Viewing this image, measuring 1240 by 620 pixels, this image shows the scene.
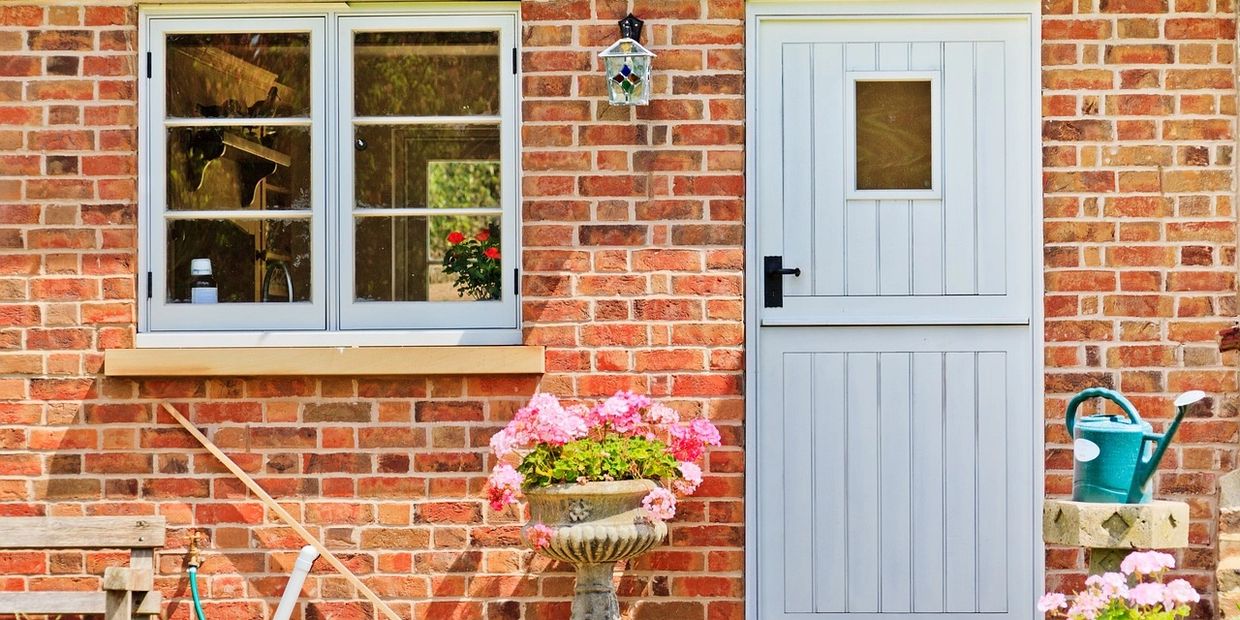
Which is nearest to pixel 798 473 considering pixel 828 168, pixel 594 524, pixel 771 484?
pixel 771 484

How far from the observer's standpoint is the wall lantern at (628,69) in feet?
15.9

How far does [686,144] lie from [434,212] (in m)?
0.91

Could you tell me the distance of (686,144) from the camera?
499 centimetres

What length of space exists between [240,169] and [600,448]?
1700mm

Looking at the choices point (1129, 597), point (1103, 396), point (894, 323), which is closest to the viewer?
point (1129, 597)

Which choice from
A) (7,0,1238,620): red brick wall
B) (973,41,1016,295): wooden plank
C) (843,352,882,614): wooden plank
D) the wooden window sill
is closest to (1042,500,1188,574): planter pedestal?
(7,0,1238,620): red brick wall

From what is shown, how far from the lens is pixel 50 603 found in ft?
15.7

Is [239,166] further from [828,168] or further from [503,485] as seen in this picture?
[828,168]

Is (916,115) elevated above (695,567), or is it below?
above

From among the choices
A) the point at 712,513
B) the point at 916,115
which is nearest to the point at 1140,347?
the point at 916,115

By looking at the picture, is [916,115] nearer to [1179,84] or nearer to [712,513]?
[1179,84]

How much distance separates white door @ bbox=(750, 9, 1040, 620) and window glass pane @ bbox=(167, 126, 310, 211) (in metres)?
1.63

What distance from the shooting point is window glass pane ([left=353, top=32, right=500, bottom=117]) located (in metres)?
5.11

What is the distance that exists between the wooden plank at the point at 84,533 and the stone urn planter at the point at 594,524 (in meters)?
1.34
